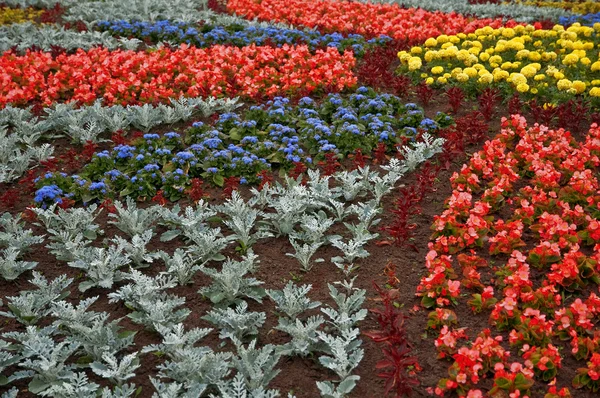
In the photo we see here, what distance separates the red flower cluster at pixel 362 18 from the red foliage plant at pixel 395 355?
705cm

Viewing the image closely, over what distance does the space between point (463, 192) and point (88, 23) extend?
330 inches

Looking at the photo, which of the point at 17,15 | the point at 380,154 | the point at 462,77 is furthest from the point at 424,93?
the point at 17,15

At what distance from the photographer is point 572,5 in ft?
43.1

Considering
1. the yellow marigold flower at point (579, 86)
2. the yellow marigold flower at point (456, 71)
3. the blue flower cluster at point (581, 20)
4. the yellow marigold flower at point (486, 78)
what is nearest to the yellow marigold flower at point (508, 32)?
the blue flower cluster at point (581, 20)

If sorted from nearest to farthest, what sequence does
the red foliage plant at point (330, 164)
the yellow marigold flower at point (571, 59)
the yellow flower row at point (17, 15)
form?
the red foliage plant at point (330, 164)
the yellow marigold flower at point (571, 59)
the yellow flower row at point (17, 15)

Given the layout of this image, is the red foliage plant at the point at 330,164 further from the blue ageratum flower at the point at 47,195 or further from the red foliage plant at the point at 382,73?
the blue ageratum flower at the point at 47,195

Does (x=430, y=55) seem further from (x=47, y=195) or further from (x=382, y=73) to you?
(x=47, y=195)

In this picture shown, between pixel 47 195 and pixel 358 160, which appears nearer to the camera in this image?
pixel 47 195

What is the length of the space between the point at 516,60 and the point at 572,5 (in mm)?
5803

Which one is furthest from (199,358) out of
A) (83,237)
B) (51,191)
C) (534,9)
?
(534,9)

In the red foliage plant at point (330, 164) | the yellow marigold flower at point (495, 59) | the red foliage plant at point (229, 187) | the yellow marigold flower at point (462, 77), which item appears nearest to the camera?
the red foliage plant at point (229, 187)

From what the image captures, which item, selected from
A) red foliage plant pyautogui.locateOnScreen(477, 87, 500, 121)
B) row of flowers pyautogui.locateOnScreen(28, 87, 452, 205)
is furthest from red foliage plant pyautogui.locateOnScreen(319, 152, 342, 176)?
red foliage plant pyautogui.locateOnScreen(477, 87, 500, 121)

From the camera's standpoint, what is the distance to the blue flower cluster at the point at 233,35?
388 inches

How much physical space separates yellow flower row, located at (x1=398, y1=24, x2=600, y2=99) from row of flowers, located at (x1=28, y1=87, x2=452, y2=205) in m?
1.25
